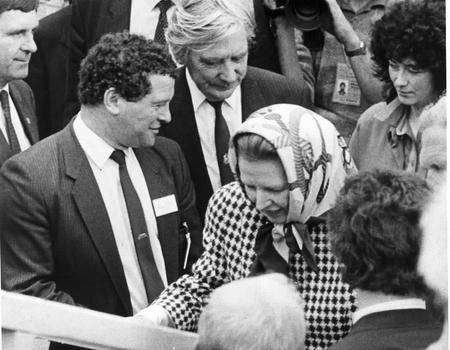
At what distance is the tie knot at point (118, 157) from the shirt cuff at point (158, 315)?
621 mm

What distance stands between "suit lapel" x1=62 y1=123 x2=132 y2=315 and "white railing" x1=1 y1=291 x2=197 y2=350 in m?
0.74

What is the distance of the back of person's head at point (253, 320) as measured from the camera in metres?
2.56

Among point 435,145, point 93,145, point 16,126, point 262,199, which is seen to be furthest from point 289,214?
point 16,126

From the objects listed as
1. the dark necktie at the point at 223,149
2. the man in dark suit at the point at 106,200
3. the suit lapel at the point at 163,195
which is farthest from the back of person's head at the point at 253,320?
the dark necktie at the point at 223,149

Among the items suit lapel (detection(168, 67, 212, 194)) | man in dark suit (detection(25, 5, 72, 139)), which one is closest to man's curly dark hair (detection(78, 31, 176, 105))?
suit lapel (detection(168, 67, 212, 194))

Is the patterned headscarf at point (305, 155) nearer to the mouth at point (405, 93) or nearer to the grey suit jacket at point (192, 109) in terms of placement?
the mouth at point (405, 93)

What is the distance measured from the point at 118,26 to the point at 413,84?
131 cm

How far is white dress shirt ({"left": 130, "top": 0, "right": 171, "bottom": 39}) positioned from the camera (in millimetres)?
4613

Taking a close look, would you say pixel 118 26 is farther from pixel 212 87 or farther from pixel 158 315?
pixel 158 315

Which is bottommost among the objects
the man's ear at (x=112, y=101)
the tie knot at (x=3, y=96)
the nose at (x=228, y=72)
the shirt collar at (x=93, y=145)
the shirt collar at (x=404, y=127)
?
the shirt collar at (x=93, y=145)

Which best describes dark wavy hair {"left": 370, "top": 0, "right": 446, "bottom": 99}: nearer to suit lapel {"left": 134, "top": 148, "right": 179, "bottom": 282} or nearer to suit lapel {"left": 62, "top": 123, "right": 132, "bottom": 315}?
suit lapel {"left": 134, "top": 148, "right": 179, "bottom": 282}

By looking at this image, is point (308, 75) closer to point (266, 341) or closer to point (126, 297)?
point (126, 297)

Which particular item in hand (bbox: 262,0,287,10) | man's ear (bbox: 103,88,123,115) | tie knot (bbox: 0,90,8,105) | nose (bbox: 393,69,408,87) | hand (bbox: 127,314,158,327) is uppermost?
hand (bbox: 262,0,287,10)

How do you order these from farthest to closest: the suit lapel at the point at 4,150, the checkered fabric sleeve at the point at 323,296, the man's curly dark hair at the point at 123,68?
the suit lapel at the point at 4,150
the man's curly dark hair at the point at 123,68
the checkered fabric sleeve at the point at 323,296
